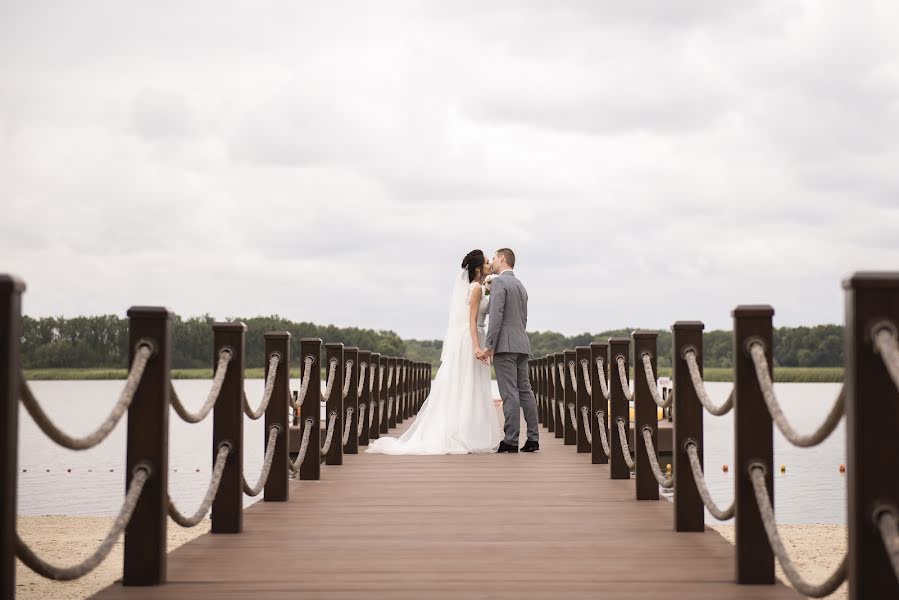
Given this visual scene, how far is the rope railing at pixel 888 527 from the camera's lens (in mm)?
2930

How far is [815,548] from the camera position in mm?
23641

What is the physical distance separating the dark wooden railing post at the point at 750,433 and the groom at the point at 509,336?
22.5ft

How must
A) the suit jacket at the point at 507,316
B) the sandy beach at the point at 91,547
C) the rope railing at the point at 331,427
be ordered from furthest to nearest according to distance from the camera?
the sandy beach at the point at 91,547
the suit jacket at the point at 507,316
the rope railing at the point at 331,427

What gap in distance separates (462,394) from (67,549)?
599 inches

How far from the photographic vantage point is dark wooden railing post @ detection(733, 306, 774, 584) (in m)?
4.37

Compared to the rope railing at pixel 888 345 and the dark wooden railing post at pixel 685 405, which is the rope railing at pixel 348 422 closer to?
the dark wooden railing post at pixel 685 405

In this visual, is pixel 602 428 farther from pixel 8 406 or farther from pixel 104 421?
pixel 8 406

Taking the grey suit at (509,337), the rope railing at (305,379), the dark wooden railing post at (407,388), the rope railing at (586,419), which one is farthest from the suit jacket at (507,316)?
the dark wooden railing post at (407,388)

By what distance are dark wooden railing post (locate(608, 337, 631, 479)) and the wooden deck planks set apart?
41 centimetres

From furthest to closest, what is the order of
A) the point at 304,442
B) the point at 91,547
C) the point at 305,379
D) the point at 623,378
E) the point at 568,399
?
the point at 91,547
the point at 568,399
the point at 304,442
the point at 623,378
the point at 305,379

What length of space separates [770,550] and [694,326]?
1.47 metres

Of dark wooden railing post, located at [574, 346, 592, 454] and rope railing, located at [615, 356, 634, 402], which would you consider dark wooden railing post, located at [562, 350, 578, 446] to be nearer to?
dark wooden railing post, located at [574, 346, 592, 454]

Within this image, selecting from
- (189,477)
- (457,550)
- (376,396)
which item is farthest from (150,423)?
(189,477)

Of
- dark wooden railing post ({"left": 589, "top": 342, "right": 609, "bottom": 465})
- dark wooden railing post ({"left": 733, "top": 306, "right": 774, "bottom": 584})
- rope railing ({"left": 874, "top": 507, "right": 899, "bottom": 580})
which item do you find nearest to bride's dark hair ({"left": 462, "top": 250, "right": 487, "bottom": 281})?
dark wooden railing post ({"left": 589, "top": 342, "right": 609, "bottom": 465})
